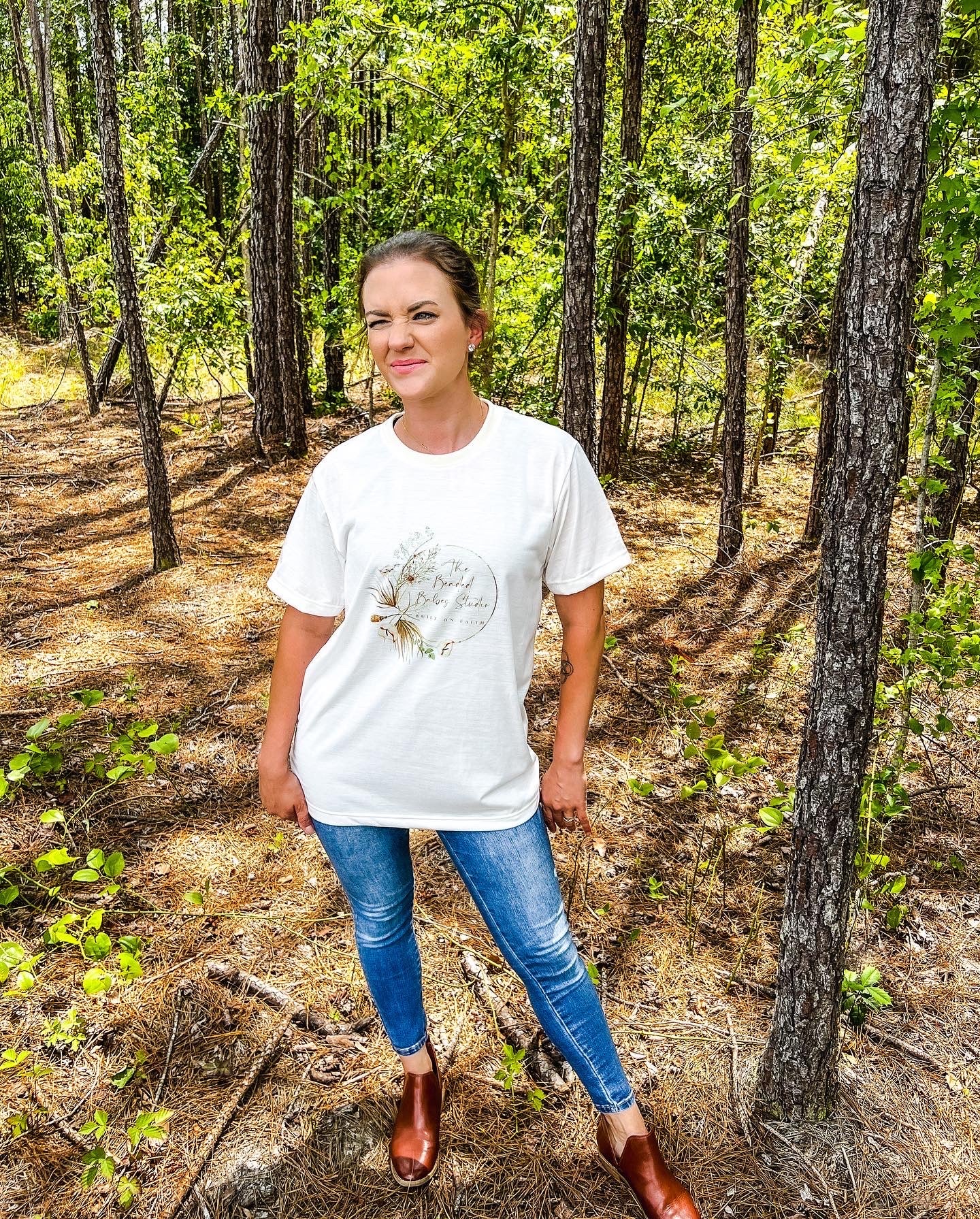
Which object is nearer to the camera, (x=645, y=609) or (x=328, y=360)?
(x=645, y=609)

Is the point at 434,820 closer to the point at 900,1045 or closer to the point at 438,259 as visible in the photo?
the point at 438,259

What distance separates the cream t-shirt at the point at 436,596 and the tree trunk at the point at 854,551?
0.51m

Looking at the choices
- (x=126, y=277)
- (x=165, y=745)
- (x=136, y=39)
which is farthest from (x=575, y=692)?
(x=136, y=39)

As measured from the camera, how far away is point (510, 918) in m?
1.73

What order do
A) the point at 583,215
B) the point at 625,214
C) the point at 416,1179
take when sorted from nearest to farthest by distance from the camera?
the point at 416,1179
the point at 583,215
the point at 625,214

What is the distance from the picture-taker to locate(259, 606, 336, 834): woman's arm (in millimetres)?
1772

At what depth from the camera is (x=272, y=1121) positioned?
7.16 feet

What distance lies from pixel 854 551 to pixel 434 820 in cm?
103

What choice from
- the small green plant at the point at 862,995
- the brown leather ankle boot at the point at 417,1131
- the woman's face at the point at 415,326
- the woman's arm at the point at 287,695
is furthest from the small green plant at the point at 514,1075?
the woman's face at the point at 415,326

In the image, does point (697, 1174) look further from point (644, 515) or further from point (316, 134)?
point (316, 134)

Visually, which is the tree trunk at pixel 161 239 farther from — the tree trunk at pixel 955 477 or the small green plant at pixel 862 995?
the small green plant at pixel 862 995

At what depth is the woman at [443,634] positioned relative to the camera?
Answer: 157 centimetres

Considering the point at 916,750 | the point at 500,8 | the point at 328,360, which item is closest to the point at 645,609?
the point at 916,750

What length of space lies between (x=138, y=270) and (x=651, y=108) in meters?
5.71
